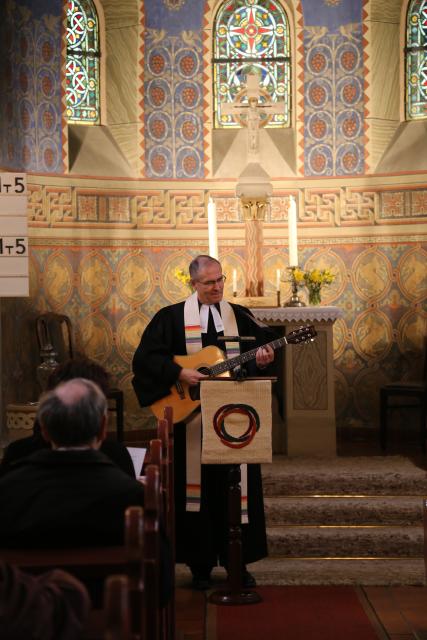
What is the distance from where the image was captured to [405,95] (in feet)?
33.6

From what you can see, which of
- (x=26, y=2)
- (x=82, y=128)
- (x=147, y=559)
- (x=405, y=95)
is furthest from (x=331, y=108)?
(x=147, y=559)

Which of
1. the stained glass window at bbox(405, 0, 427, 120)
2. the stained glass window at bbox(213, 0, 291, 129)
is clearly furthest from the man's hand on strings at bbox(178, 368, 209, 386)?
the stained glass window at bbox(405, 0, 427, 120)

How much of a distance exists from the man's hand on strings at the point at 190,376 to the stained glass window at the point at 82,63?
17.1 ft

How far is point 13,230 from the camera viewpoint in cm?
509

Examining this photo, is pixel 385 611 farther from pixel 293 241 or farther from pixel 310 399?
pixel 293 241

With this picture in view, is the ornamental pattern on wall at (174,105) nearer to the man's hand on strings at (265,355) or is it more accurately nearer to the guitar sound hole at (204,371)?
the guitar sound hole at (204,371)

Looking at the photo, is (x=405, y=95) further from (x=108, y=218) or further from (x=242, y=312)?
(x=242, y=312)

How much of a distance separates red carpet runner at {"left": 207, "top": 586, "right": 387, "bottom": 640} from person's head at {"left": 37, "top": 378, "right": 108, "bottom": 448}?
235 cm

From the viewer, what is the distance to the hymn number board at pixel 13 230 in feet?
16.4

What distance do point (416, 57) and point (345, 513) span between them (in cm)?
532

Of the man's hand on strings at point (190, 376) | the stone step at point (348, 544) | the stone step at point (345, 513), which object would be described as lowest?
the stone step at point (348, 544)

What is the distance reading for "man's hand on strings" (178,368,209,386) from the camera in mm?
5551

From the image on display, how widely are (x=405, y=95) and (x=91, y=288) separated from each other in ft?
11.9

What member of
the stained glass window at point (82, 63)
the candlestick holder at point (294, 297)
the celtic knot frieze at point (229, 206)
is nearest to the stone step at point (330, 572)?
the candlestick holder at point (294, 297)
